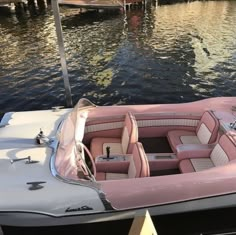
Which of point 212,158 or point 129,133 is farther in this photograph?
point 129,133

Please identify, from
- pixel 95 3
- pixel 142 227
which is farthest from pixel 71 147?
pixel 95 3

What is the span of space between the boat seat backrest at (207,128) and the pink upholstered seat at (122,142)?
4.62 feet

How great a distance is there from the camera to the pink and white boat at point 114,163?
475 cm

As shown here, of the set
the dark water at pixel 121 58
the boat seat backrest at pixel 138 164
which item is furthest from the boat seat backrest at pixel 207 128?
the dark water at pixel 121 58

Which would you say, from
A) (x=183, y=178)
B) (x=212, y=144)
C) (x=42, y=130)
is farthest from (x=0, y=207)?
(x=212, y=144)

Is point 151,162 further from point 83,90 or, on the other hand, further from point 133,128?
point 83,90

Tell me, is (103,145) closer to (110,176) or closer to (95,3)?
(110,176)

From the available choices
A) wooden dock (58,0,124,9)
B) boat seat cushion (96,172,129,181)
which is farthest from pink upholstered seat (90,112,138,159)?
wooden dock (58,0,124,9)

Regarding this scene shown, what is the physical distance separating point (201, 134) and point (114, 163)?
1988 millimetres

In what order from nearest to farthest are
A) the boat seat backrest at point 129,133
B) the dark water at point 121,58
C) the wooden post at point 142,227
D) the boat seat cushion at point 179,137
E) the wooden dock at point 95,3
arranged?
the wooden post at point 142,227
the boat seat backrest at point 129,133
the boat seat cushion at point 179,137
the dark water at point 121,58
the wooden dock at point 95,3

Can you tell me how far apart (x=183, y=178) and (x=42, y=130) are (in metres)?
2.72

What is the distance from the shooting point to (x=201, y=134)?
6770mm

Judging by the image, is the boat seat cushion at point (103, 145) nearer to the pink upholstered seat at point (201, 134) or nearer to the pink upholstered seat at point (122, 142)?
the pink upholstered seat at point (122, 142)

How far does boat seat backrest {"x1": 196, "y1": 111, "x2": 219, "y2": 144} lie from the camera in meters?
6.34
